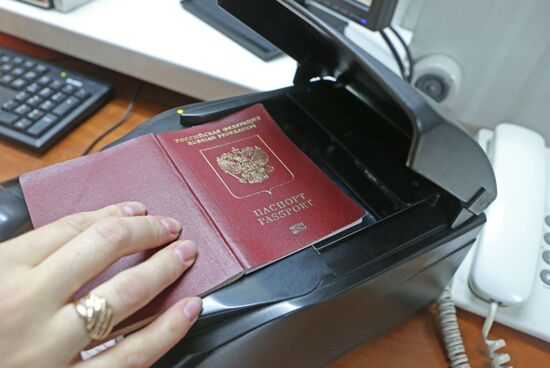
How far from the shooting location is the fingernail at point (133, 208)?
390 millimetres

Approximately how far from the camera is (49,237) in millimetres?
353

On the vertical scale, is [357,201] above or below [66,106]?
above

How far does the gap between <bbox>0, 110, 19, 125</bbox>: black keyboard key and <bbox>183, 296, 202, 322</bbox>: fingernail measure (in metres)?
0.44

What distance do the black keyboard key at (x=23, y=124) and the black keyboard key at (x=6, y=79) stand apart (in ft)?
0.29

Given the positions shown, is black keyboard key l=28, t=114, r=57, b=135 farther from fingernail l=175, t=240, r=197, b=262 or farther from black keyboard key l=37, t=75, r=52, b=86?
fingernail l=175, t=240, r=197, b=262

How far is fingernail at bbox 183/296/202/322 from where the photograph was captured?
1.08 feet

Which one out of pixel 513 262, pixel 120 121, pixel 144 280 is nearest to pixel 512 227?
pixel 513 262

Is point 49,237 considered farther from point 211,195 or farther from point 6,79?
point 6,79

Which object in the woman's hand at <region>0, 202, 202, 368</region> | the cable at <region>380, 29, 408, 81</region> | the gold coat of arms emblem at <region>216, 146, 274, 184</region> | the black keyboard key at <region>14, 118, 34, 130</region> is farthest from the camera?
the cable at <region>380, 29, 408, 81</region>

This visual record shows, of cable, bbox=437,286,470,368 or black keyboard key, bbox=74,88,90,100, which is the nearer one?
cable, bbox=437,286,470,368

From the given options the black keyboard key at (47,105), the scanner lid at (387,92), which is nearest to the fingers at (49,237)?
the scanner lid at (387,92)

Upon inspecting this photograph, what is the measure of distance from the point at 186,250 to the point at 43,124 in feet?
1.26

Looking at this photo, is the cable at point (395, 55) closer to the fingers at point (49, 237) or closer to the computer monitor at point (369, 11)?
the computer monitor at point (369, 11)

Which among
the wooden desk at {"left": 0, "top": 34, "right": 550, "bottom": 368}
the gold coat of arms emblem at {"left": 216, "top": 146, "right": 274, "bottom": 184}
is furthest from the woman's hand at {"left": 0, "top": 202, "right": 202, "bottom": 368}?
the wooden desk at {"left": 0, "top": 34, "right": 550, "bottom": 368}
